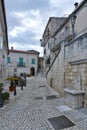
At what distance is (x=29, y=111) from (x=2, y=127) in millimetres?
1518

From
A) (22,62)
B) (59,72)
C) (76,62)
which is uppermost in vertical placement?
(22,62)

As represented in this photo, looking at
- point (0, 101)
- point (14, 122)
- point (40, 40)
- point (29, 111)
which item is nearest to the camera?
point (14, 122)

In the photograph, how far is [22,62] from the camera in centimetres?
3209

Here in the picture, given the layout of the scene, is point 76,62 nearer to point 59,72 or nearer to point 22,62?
point 59,72

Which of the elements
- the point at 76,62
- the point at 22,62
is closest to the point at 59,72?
the point at 76,62

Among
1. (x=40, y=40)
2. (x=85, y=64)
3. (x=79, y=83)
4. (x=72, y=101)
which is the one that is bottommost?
(x=72, y=101)

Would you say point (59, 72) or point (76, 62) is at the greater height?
point (76, 62)

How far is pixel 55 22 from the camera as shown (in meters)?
21.8

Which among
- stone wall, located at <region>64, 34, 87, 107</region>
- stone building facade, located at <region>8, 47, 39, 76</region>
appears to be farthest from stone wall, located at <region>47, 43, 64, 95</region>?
stone building facade, located at <region>8, 47, 39, 76</region>

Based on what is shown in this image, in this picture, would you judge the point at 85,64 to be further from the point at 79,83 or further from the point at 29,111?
the point at 29,111

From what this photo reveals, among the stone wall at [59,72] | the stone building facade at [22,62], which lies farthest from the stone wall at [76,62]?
the stone building facade at [22,62]

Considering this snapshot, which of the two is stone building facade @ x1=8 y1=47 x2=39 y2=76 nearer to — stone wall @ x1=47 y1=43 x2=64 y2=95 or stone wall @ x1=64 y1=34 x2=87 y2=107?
stone wall @ x1=47 y1=43 x2=64 y2=95

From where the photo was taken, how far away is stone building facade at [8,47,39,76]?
31062 mm

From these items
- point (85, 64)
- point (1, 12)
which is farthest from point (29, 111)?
point (1, 12)
